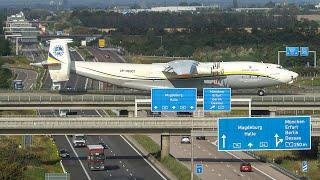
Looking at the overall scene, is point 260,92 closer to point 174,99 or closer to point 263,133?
point 174,99

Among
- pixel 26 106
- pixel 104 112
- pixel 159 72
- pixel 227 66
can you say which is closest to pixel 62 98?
pixel 26 106

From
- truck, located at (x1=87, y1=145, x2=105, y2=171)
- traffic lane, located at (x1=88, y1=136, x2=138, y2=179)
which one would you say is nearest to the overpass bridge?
traffic lane, located at (x1=88, y1=136, x2=138, y2=179)

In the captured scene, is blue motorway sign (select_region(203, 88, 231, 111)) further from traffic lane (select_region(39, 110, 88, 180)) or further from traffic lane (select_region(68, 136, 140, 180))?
traffic lane (select_region(39, 110, 88, 180))

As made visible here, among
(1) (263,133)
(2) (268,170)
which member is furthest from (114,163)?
(1) (263,133)

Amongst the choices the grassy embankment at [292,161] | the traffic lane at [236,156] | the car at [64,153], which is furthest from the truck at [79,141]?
the grassy embankment at [292,161]

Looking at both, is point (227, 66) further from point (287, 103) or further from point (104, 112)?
point (104, 112)
